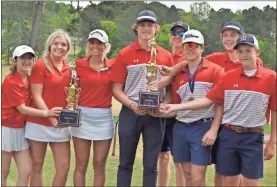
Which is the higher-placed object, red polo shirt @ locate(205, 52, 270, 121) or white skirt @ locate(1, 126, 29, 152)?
red polo shirt @ locate(205, 52, 270, 121)

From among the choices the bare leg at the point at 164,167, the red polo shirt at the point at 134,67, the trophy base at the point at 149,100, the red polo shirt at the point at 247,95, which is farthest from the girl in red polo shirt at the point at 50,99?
the red polo shirt at the point at 247,95

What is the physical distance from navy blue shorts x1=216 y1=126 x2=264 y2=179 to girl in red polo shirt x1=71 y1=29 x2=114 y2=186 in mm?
886

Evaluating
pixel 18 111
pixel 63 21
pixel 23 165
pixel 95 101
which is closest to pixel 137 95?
pixel 95 101

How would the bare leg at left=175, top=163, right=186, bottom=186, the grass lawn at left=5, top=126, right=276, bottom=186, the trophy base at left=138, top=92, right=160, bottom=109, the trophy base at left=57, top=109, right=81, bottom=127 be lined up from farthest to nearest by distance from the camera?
the grass lawn at left=5, top=126, right=276, bottom=186 < the bare leg at left=175, top=163, right=186, bottom=186 < the trophy base at left=57, top=109, right=81, bottom=127 < the trophy base at left=138, top=92, right=160, bottom=109

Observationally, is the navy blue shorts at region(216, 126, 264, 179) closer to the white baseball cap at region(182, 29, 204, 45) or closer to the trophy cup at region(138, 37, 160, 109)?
the trophy cup at region(138, 37, 160, 109)

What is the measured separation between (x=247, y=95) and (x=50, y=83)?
1425mm

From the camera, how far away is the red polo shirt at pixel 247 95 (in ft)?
9.43

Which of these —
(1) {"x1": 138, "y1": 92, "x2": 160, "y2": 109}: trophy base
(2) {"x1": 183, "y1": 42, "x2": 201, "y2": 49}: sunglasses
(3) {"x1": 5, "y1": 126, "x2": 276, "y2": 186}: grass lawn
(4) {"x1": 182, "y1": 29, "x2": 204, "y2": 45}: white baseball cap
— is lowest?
(3) {"x1": 5, "y1": 126, "x2": 276, "y2": 186}: grass lawn

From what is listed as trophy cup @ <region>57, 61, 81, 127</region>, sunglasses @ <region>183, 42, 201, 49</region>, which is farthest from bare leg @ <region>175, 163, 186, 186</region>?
sunglasses @ <region>183, 42, 201, 49</region>

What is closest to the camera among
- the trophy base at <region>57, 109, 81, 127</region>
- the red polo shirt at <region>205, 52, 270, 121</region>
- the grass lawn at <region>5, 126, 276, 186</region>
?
the trophy base at <region>57, 109, 81, 127</region>

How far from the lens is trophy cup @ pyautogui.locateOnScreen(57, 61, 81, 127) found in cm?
313

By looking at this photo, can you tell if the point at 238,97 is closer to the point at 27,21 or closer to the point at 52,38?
the point at 52,38

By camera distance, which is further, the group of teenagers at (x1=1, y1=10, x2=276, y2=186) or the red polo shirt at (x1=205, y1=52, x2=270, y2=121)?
the red polo shirt at (x1=205, y1=52, x2=270, y2=121)

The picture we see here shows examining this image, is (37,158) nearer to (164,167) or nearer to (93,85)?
(93,85)
